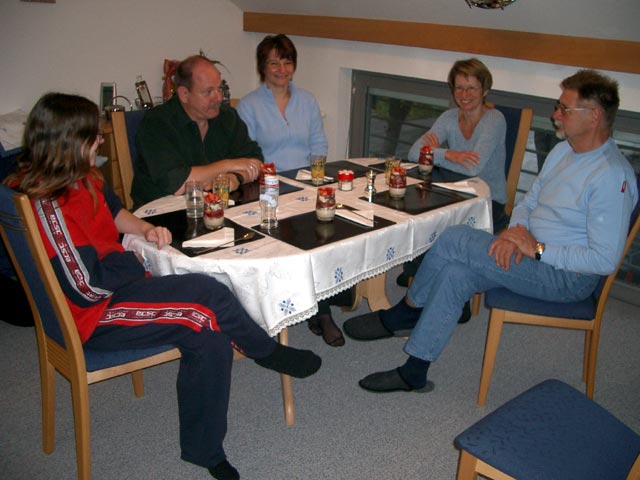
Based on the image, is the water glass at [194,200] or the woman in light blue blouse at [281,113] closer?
the water glass at [194,200]

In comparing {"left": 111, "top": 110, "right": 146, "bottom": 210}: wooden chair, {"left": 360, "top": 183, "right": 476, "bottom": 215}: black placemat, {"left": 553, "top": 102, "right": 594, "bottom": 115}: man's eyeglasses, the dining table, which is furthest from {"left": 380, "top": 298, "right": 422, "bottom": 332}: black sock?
{"left": 111, "top": 110, "right": 146, "bottom": 210}: wooden chair

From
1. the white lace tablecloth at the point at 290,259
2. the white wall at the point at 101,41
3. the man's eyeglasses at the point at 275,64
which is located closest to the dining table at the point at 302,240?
the white lace tablecloth at the point at 290,259

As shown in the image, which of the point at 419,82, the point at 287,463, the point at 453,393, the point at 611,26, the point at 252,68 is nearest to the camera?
the point at 287,463

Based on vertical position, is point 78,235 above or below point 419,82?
below

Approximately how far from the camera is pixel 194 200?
187 centimetres

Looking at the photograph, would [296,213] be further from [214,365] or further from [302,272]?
[214,365]

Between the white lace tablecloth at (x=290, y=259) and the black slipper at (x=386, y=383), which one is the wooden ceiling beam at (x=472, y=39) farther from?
the black slipper at (x=386, y=383)

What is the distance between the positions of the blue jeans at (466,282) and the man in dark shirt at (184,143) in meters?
0.85

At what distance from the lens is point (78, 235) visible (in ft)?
5.00

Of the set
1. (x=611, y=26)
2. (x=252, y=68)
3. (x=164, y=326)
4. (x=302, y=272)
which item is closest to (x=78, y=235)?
(x=164, y=326)

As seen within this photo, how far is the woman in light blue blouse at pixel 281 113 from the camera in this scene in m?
2.69

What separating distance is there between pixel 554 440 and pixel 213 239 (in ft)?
3.47

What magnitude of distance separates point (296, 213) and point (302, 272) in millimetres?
366

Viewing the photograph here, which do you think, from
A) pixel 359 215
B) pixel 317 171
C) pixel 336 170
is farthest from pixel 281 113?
pixel 359 215
